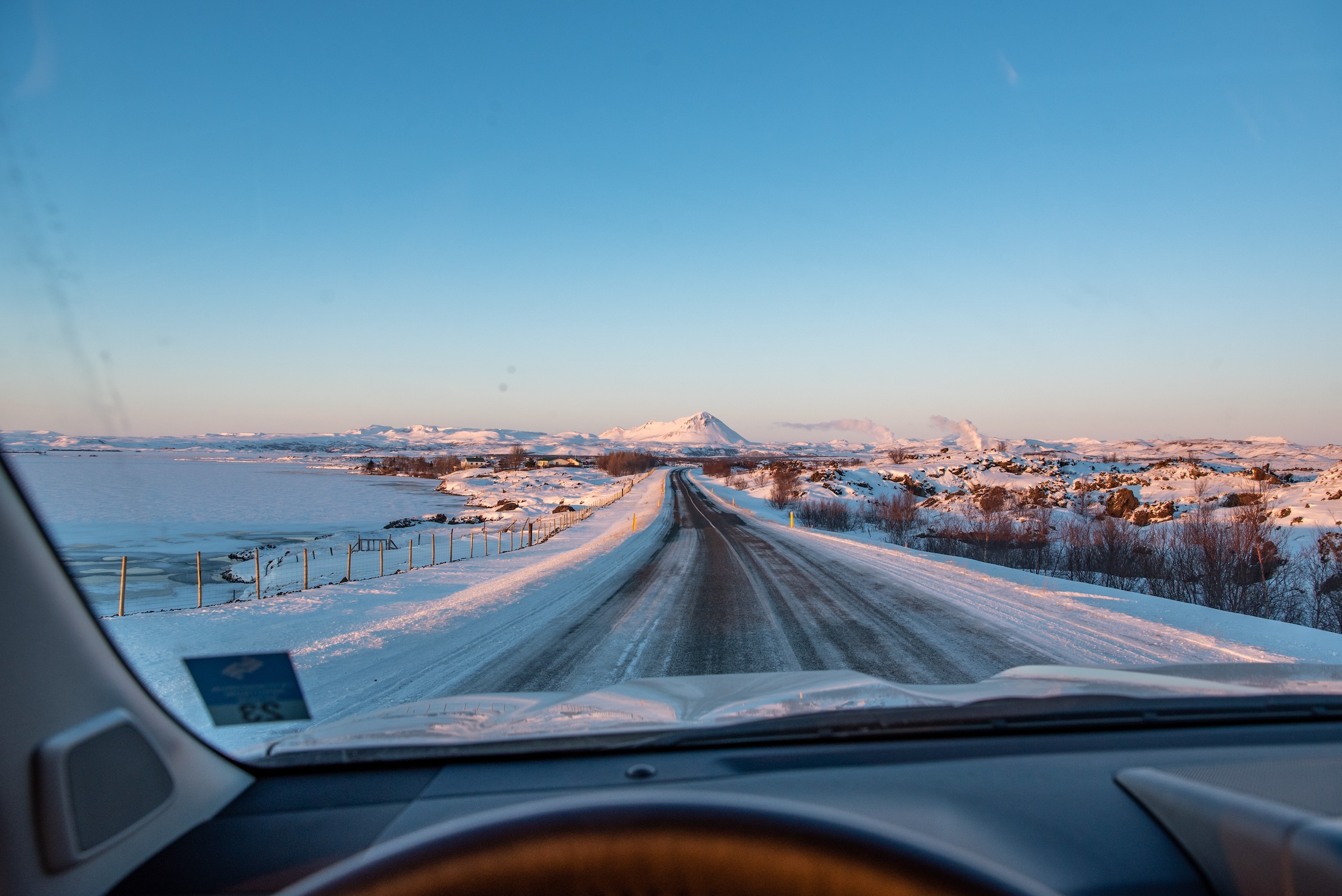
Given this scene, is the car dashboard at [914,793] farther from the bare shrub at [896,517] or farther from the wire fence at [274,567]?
the bare shrub at [896,517]

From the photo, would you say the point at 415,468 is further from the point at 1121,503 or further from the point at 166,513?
the point at 166,513

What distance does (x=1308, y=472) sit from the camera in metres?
43.1

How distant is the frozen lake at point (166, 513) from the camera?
100 inches

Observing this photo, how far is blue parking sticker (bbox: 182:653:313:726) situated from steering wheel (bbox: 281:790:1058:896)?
1554 mm

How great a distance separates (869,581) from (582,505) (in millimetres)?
36539

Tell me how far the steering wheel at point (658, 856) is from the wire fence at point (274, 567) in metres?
1.62

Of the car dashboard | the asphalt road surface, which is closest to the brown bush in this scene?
the asphalt road surface

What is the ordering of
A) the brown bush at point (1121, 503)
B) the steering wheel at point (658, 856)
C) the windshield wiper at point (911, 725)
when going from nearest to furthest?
1. the steering wheel at point (658, 856)
2. the windshield wiper at point (911, 725)
3. the brown bush at point (1121, 503)

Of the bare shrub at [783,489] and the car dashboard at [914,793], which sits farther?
the bare shrub at [783,489]

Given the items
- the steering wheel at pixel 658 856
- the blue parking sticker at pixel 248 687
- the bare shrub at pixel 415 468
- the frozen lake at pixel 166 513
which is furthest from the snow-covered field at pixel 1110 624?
the bare shrub at pixel 415 468

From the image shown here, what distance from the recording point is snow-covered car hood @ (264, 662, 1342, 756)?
255 cm

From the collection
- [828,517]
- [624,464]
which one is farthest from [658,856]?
[624,464]

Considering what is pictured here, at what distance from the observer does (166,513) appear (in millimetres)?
5555

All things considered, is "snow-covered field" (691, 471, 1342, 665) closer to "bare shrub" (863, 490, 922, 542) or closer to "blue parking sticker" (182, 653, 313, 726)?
"blue parking sticker" (182, 653, 313, 726)
